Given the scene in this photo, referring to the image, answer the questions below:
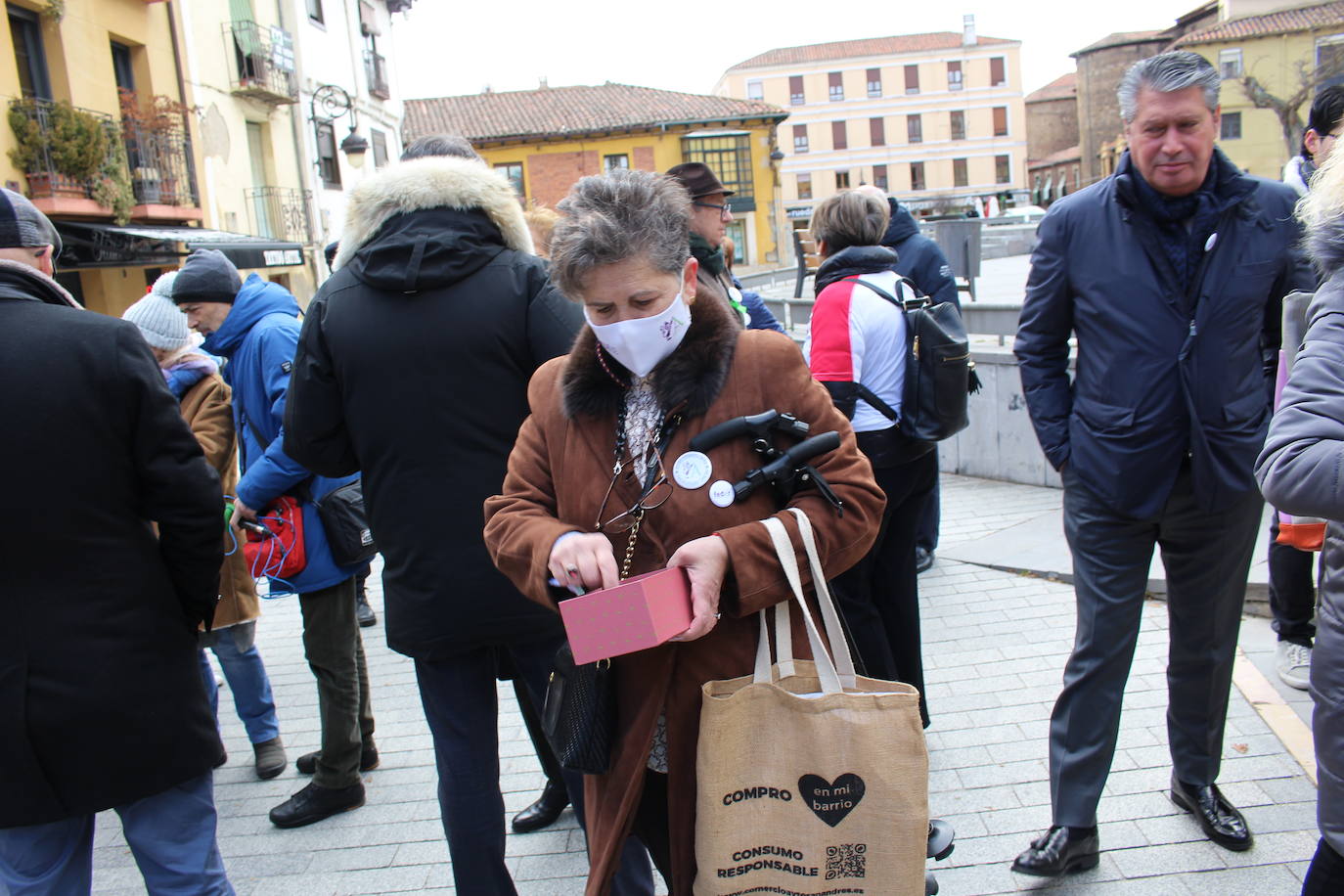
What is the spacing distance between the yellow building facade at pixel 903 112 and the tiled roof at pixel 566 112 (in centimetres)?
2804

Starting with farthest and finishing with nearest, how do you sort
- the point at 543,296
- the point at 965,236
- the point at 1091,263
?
1. the point at 965,236
2. the point at 1091,263
3. the point at 543,296

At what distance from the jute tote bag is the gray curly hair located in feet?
1.86

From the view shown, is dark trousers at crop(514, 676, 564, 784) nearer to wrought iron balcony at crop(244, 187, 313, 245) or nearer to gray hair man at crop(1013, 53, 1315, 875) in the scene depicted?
gray hair man at crop(1013, 53, 1315, 875)

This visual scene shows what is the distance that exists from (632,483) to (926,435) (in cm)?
203

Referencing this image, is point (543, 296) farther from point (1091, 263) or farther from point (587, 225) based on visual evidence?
point (1091, 263)

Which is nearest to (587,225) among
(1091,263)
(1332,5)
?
(1091,263)

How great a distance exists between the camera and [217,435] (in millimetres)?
3900

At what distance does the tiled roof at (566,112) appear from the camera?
51.5 metres

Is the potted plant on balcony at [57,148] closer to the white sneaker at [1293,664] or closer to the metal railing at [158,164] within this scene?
the metal railing at [158,164]

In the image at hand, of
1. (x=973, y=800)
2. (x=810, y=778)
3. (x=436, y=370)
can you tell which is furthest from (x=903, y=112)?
(x=810, y=778)

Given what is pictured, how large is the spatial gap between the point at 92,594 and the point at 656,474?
1.30m

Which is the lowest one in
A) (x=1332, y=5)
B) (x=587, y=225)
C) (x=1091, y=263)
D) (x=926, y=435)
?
(x=926, y=435)

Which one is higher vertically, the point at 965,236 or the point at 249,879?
the point at 965,236

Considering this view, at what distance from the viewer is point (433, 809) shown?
3.83 meters
